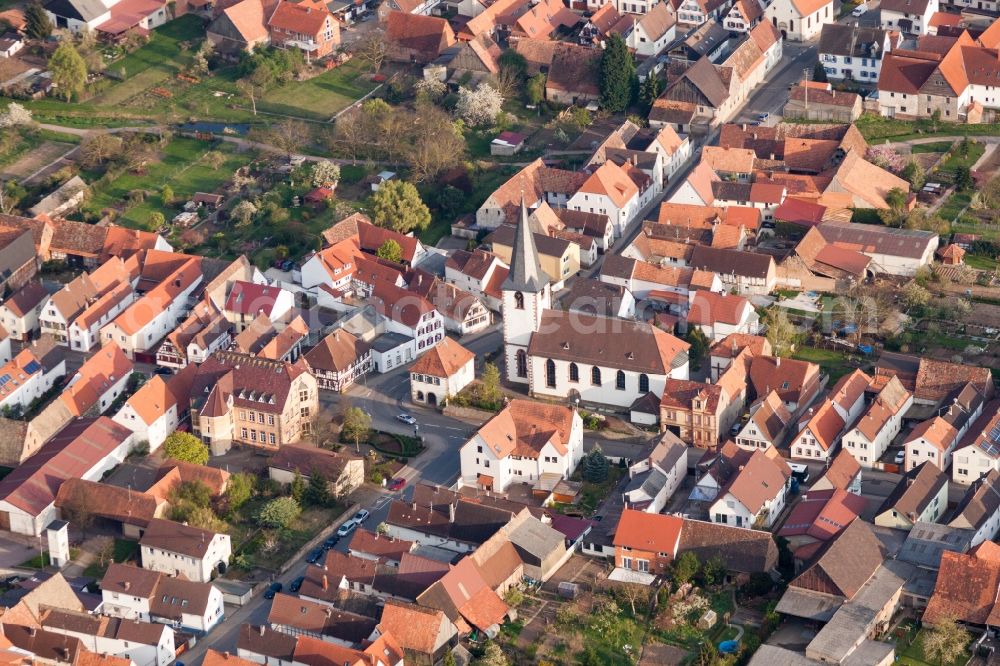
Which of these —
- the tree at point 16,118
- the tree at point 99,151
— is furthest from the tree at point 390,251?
the tree at point 16,118

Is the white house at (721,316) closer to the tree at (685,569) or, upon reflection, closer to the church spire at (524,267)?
the church spire at (524,267)

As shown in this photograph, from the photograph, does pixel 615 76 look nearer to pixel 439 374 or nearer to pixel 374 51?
pixel 374 51

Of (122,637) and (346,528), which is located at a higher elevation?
(122,637)

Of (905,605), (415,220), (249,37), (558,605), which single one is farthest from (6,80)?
(905,605)

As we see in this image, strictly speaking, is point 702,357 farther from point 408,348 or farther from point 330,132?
point 330,132

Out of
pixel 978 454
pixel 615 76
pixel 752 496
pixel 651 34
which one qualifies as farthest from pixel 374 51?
pixel 978 454

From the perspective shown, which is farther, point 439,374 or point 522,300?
point 522,300

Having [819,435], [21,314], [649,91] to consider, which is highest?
[649,91]
